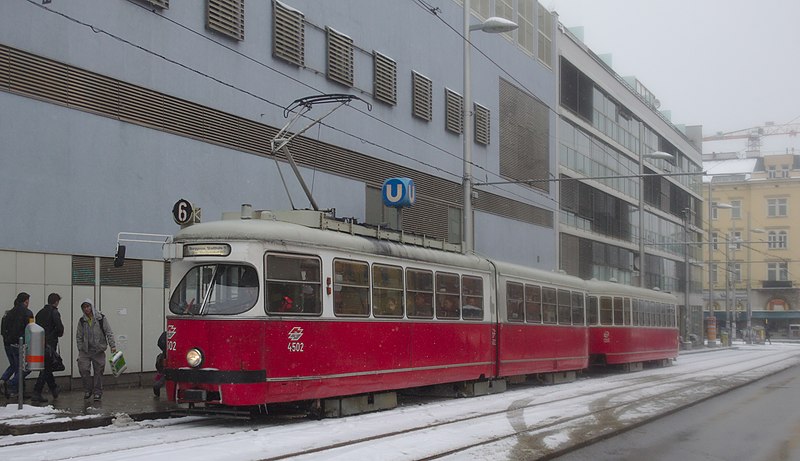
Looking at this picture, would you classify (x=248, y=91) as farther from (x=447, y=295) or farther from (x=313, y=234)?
(x=313, y=234)

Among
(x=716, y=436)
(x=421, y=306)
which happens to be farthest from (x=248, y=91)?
(x=716, y=436)

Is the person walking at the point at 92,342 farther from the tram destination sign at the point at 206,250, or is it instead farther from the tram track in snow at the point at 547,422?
the tram track in snow at the point at 547,422

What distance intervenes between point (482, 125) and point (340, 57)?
33.8ft

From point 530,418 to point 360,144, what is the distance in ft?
44.3

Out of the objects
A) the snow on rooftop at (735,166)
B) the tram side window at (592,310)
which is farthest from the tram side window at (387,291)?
the snow on rooftop at (735,166)

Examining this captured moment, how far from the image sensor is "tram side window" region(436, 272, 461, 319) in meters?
17.2

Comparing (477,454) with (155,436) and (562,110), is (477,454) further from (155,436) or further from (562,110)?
(562,110)

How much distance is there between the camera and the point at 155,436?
11.8m

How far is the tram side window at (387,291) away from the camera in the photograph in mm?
15141

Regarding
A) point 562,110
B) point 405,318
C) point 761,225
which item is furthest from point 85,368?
point 761,225

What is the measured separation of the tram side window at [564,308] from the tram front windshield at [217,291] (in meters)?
12.2

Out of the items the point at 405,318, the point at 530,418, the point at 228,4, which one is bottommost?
the point at 530,418

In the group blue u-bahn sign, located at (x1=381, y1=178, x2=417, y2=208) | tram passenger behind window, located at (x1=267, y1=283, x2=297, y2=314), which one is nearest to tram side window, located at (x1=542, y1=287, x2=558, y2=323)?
blue u-bahn sign, located at (x1=381, y1=178, x2=417, y2=208)

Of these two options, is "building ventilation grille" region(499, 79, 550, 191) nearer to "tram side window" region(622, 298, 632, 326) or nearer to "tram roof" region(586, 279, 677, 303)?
"tram roof" region(586, 279, 677, 303)
